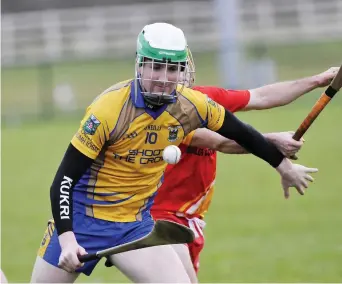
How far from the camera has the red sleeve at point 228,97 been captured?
6281mm

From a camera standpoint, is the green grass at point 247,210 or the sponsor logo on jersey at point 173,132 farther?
the green grass at point 247,210

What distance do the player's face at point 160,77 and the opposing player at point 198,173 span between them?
906mm

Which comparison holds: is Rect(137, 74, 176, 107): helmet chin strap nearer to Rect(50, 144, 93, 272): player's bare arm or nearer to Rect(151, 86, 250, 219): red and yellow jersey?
Rect(50, 144, 93, 272): player's bare arm

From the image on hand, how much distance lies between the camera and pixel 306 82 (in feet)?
21.4

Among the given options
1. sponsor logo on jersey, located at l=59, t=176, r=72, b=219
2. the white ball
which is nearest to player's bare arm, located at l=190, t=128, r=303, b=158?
the white ball

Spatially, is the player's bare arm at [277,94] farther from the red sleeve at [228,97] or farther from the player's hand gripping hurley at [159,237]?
the player's hand gripping hurley at [159,237]

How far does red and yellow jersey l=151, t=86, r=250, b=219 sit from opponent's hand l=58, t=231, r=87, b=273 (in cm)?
130

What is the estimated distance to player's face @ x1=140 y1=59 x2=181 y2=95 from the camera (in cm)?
528

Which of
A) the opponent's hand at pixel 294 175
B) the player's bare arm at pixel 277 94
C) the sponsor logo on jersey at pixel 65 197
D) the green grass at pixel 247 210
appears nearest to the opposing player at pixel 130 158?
the sponsor logo on jersey at pixel 65 197

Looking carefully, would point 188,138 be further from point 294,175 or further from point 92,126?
point 92,126

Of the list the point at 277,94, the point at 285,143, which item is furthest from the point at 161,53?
the point at 277,94

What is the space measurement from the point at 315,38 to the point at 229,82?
7.01 meters

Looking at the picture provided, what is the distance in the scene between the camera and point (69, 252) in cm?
514

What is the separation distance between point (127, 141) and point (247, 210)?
702 centimetres
